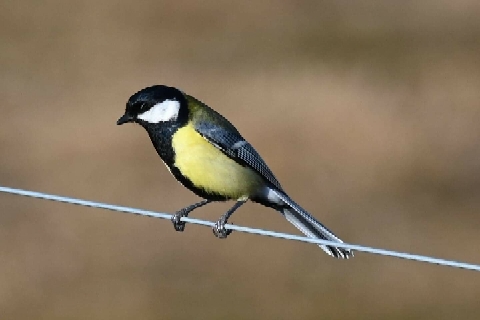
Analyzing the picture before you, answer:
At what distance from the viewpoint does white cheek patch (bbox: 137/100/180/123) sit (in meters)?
5.16

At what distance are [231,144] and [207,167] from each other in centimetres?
22

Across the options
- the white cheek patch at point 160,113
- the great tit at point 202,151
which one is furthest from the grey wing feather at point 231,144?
the white cheek patch at point 160,113

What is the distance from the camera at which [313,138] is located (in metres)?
10.3

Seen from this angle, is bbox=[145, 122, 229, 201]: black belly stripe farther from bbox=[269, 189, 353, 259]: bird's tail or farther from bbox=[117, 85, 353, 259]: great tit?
bbox=[269, 189, 353, 259]: bird's tail

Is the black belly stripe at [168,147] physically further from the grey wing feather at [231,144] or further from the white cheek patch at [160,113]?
the grey wing feather at [231,144]

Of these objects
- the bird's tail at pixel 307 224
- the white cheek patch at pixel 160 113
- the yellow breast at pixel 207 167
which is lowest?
the bird's tail at pixel 307 224

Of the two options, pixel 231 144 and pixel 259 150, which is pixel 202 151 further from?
pixel 259 150

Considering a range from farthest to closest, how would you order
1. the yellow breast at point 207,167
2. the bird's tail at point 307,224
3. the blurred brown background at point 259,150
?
the blurred brown background at point 259,150
the yellow breast at point 207,167
the bird's tail at point 307,224

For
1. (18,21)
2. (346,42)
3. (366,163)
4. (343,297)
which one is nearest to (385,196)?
(366,163)

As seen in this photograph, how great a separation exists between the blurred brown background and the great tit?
3.10m

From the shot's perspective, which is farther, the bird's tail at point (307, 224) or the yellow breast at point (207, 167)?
the yellow breast at point (207, 167)

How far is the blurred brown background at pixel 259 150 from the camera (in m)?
8.41

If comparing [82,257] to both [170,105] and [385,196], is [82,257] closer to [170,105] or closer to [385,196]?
[385,196]

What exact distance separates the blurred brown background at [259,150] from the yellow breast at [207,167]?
10.3 ft
